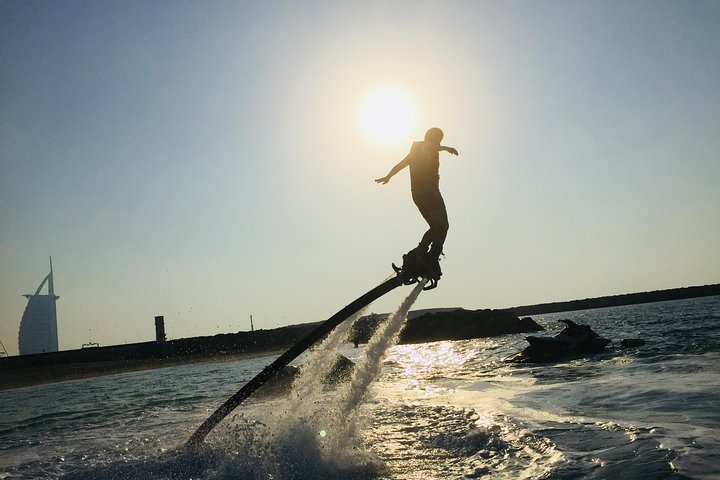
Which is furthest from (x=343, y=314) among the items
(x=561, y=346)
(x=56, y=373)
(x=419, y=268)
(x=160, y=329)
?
(x=160, y=329)

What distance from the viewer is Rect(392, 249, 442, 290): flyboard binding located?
7.64 meters

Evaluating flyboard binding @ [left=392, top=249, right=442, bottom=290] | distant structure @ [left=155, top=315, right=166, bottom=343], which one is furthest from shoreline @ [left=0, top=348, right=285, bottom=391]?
flyboard binding @ [left=392, top=249, right=442, bottom=290]

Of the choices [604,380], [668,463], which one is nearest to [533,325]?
[604,380]

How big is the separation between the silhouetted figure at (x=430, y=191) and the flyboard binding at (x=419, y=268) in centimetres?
2

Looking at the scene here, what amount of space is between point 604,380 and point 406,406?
5897 millimetres

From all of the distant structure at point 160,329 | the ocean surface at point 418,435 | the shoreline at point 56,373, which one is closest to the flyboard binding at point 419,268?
the ocean surface at point 418,435

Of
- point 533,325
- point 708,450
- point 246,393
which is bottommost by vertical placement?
point 533,325

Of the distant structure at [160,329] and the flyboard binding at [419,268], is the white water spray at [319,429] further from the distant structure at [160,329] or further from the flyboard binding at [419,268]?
the distant structure at [160,329]

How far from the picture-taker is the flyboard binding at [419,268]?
7645mm

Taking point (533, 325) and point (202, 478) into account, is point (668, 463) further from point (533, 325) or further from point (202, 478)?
point (533, 325)

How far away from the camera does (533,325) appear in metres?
63.0

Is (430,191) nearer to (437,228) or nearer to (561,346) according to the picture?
(437,228)

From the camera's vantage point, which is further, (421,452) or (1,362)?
(1,362)

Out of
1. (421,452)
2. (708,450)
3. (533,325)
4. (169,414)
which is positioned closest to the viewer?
(708,450)
